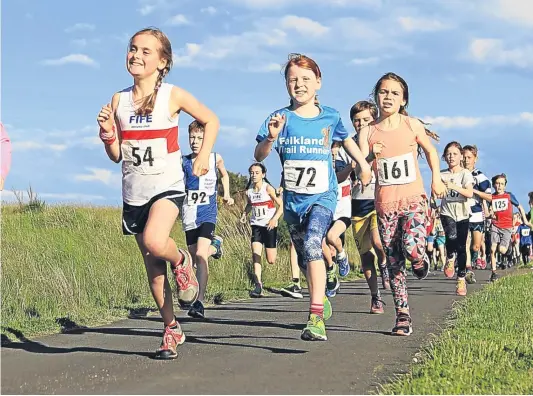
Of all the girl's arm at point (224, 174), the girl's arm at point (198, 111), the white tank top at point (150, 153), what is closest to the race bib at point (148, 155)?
the white tank top at point (150, 153)

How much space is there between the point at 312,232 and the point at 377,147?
1.29m

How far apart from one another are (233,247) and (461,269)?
4.32 metres

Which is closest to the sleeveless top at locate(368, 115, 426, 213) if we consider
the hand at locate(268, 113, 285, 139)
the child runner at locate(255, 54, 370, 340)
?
the child runner at locate(255, 54, 370, 340)

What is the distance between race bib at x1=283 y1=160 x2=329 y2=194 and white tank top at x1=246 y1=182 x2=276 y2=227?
19.1 ft

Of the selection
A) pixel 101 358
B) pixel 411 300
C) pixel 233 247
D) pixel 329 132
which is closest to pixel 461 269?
pixel 411 300

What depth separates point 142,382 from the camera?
5.24m

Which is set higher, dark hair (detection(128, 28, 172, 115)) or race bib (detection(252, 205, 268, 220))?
dark hair (detection(128, 28, 172, 115))

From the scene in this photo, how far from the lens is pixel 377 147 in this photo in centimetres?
800

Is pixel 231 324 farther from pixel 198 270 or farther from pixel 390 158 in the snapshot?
pixel 390 158

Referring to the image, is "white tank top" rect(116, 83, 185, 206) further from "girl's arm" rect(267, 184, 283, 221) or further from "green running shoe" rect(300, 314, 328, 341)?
"girl's arm" rect(267, 184, 283, 221)

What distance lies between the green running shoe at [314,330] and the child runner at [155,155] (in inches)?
39.2

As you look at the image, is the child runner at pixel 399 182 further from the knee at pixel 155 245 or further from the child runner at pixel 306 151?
the knee at pixel 155 245

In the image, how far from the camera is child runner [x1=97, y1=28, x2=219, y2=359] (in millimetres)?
6176

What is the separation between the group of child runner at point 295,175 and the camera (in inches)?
246
